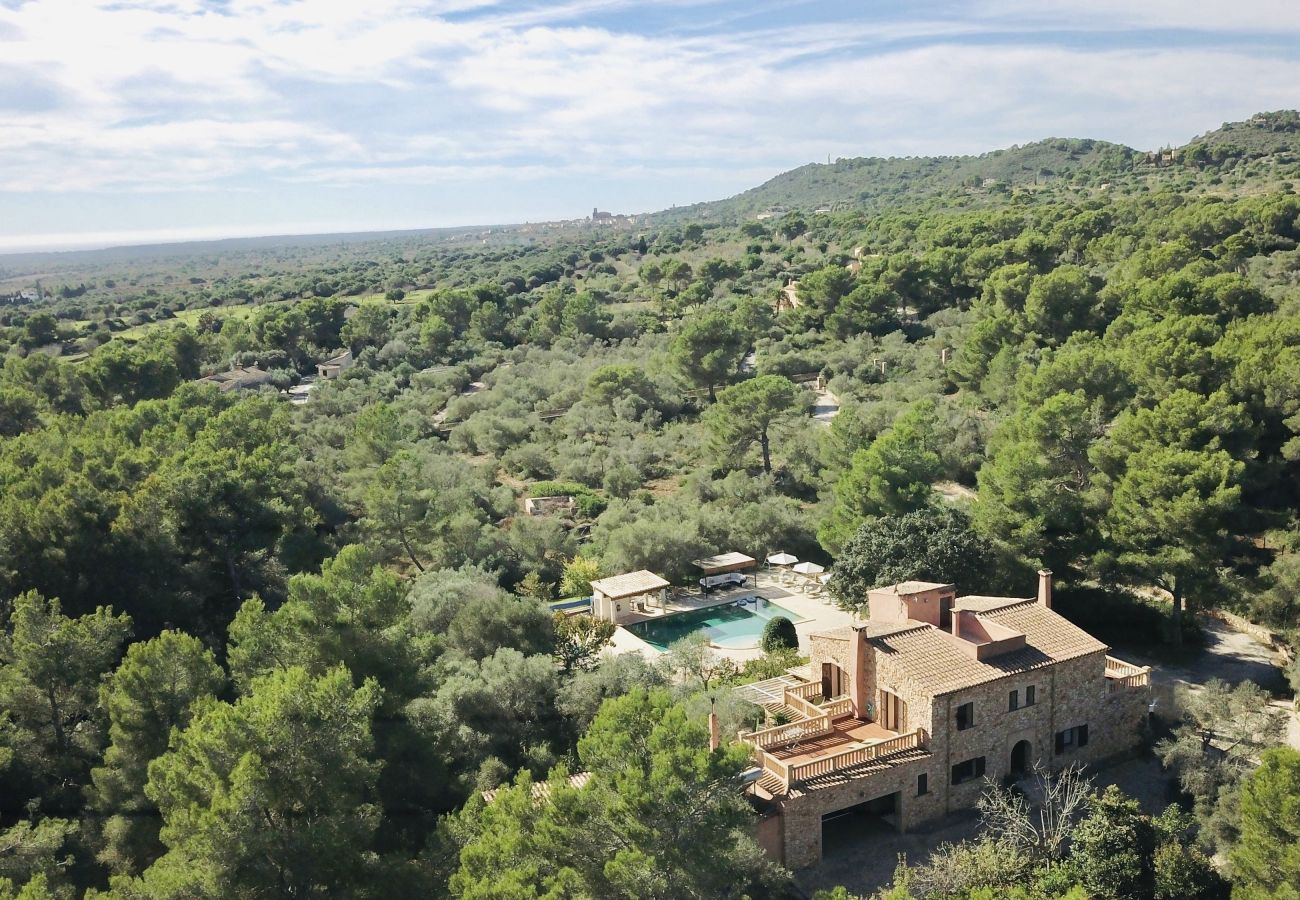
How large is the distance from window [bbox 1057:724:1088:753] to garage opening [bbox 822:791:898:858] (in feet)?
13.1

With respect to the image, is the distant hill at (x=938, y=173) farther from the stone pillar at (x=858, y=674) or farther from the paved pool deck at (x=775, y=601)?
the stone pillar at (x=858, y=674)

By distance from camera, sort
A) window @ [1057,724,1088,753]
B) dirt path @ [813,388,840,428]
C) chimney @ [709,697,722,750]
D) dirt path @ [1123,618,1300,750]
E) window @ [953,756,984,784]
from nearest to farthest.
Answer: chimney @ [709,697,722,750], window @ [953,756,984,784], window @ [1057,724,1088,753], dirt path @ [1123,618,1300,750], dirt path @ [813,388,840,428]

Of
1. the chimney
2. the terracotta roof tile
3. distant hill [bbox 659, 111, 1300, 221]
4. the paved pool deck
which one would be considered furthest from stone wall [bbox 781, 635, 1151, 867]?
distant hill [bbox 659, 111, 1300, 221]

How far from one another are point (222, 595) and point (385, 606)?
9355 millimetres

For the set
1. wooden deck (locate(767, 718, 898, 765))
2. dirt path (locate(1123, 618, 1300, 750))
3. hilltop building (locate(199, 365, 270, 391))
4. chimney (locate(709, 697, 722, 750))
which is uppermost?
hilltop building (locate(199, 365, 270, 391))

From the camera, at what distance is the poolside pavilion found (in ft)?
83.4

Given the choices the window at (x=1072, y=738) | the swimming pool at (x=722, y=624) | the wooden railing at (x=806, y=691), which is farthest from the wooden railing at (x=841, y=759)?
the swimming pool at (x=722, y=624)

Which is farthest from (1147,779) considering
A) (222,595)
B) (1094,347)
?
(222,595)

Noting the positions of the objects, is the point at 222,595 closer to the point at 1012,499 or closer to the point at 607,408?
the point at 1012,499

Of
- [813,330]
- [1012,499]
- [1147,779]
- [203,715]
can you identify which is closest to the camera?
[203,715]

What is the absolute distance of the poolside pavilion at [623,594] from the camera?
83.4 ft

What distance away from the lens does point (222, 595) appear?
79.0 ft

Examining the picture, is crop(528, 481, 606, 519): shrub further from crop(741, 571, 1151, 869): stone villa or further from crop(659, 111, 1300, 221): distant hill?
crop(659, 111, 1300, 221): distant hill

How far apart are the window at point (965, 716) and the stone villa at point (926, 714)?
0.03m
